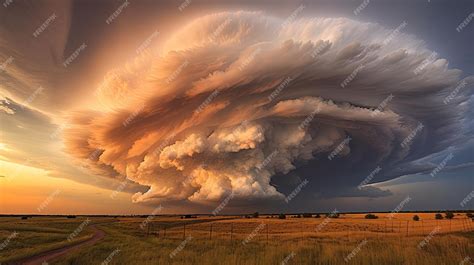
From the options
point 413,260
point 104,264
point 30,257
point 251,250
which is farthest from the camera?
point 30,257

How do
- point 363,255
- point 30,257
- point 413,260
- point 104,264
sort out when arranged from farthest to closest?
point 30,257 → point 104,264 → point 363,255 → point 413,260

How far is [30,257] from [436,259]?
2318 cm

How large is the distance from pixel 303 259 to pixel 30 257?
17.7 m

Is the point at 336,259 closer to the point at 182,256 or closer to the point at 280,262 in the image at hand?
the point at 280,262

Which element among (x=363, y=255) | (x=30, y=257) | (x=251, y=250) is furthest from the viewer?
(x=30, y=257)

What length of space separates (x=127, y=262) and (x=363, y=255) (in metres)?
11.1

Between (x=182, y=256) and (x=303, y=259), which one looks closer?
(x=303, y=259)

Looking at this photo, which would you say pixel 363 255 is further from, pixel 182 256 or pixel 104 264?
pixel 104 264

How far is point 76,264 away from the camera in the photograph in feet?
61.4

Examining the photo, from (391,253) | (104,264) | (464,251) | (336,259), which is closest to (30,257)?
(104,264)

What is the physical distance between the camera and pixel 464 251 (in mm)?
18062

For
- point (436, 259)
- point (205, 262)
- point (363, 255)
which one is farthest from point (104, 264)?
point (436, 259)

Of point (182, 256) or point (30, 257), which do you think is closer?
point (182, 256)

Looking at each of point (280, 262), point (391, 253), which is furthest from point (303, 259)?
point (391, 253)
